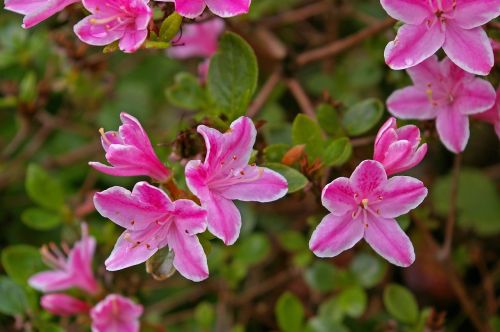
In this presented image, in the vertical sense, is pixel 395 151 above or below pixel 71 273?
above

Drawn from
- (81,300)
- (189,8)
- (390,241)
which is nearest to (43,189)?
(81,300)

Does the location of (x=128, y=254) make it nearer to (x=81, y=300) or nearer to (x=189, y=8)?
(x=189, y=8)

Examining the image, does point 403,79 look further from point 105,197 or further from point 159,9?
point 105,197

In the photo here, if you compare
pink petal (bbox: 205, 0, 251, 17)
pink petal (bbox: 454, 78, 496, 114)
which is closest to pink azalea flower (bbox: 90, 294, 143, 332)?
pink petal (bbox: 205, 0, 251, 17)

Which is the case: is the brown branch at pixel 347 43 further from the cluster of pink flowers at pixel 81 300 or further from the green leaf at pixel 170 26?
the cluster of pink flowers at pixel 81 300

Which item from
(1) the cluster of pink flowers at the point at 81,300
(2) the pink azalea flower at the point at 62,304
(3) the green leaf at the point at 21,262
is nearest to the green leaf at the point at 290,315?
(1) the cluster of pink flowers at the point at 81,300

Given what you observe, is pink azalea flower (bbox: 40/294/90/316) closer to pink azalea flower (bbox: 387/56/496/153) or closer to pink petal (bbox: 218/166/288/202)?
pink petal (bbox: 218/166/288/202)
